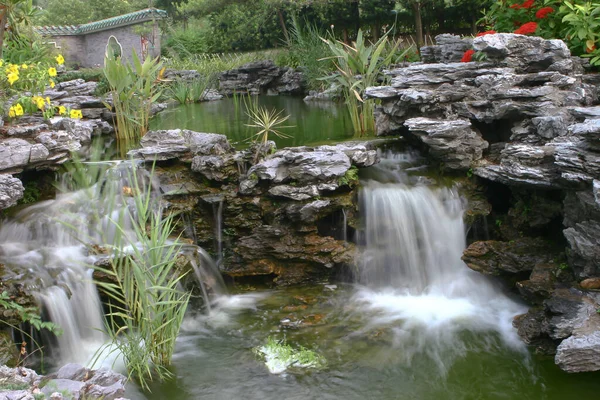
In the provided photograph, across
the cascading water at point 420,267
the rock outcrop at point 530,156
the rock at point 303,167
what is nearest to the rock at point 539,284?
the rock outcrop at point 530,156

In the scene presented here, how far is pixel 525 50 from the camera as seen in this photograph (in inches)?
295

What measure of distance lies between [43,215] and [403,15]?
16709 mm

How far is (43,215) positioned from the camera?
6.05m

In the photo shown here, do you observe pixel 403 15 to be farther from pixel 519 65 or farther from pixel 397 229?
pixel 397 229

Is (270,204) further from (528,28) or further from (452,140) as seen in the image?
(528,28)

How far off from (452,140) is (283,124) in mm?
5308

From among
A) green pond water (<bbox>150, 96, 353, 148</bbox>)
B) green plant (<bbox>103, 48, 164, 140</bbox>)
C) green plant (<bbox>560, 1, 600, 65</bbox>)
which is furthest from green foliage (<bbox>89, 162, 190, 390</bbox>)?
green plant (<bbox>560, 1, 600, 65</bbox>)

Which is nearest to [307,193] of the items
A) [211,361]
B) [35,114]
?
[211,361]

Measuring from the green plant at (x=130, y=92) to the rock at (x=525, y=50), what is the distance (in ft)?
16.5

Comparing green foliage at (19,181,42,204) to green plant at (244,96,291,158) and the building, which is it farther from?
the building

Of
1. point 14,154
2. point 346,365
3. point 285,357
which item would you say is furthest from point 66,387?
point 14,154

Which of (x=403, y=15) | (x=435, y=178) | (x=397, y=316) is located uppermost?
(x=403, y=15)

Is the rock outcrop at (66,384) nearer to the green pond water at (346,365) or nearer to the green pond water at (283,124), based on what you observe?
the green pond water at (346,365)

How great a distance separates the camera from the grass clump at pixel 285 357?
493 centimetres
